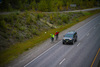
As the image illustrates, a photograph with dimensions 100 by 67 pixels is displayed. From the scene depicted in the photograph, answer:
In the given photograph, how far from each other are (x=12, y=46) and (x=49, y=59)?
8.80m

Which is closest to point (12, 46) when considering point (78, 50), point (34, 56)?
point (34, 56)

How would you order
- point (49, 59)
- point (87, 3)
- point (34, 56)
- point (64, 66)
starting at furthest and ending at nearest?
point (87, 3) < point (34, 56) < point (49, 59) < point (64, 66)

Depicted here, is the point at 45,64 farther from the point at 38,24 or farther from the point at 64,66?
the point at 38,24

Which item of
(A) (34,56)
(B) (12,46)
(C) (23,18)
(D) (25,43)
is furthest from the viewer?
(C) (23,18)

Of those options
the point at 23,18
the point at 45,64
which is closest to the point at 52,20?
the point at 23,18

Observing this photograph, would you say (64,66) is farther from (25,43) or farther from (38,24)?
(38,24)

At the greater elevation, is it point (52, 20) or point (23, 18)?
point (23, 18)

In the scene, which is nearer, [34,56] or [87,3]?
[34,56]

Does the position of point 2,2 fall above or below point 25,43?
above

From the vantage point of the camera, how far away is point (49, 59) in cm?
1697

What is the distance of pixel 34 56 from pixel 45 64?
133 inches

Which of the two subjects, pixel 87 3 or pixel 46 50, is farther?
pixel 87 3

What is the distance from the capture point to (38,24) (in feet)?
119

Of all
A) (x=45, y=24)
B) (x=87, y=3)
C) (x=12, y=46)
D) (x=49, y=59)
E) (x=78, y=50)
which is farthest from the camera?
(x=87, y=3)
